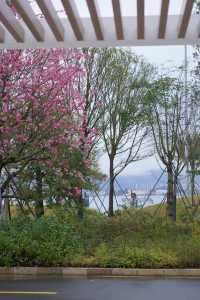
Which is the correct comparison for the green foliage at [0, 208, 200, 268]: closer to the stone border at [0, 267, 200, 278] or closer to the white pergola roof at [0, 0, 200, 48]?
the stone border at [0, 267, 200, 278]

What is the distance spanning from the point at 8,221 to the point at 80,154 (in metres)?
3.75

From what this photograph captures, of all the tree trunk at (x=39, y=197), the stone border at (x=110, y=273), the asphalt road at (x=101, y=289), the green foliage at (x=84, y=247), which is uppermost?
the tree trunk at (x=39, y=197)

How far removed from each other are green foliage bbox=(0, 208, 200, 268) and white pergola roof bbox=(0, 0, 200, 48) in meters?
6.93

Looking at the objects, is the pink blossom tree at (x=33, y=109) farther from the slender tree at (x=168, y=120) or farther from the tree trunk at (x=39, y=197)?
the slender tree at (x=168, y=120)

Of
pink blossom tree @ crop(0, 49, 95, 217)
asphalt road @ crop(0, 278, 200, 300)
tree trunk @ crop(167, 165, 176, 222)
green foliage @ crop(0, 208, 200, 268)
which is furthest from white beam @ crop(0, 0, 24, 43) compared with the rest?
tree trunk @ crop(167, 165, 176, 222)

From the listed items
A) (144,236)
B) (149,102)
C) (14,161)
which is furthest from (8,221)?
(149,102)

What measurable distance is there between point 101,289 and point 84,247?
314cm

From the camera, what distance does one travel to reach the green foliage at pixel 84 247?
37.5 feet

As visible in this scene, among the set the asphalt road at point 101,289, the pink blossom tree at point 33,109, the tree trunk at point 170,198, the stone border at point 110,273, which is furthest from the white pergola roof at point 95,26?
the tree trunk at point 170,198

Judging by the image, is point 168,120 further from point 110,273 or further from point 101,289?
point 101,289

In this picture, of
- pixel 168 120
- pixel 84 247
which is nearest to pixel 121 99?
pixel 168 120

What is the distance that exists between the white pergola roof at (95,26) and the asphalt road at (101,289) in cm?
471

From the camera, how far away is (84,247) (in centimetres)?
1247

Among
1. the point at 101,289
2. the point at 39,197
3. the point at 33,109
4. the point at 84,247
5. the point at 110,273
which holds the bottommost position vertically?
the point at 101,289
